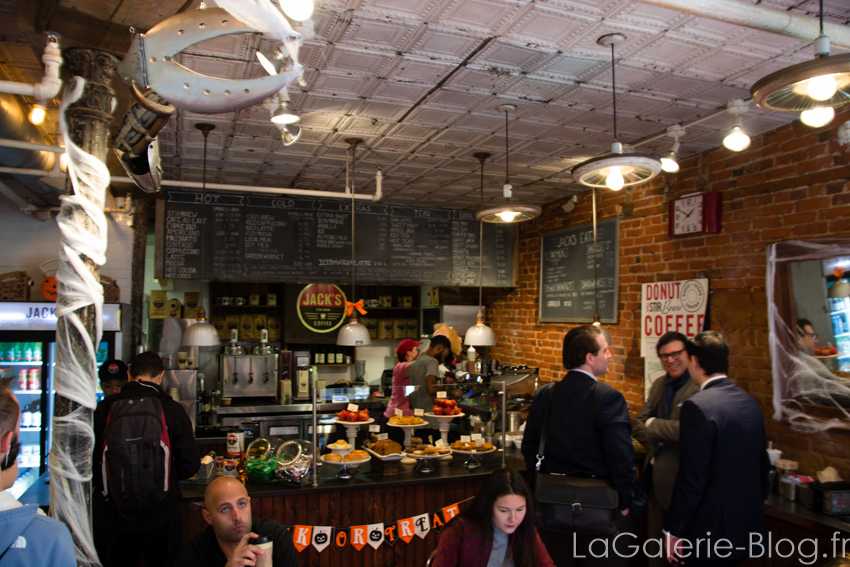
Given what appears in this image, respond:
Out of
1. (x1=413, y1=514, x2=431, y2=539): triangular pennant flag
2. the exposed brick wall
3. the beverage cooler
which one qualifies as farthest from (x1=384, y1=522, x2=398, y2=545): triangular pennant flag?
the beverage cooler

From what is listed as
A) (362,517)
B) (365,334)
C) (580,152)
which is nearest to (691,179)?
(580,152)

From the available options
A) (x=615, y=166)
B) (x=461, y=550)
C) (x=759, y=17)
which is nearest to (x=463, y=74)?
(x=615, y=166)

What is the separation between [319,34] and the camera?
295 centimetres

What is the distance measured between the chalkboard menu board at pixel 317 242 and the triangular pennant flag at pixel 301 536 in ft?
9.90

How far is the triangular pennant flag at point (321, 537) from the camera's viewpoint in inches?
149

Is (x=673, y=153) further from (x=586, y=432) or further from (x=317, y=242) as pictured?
(x=317, y=242)

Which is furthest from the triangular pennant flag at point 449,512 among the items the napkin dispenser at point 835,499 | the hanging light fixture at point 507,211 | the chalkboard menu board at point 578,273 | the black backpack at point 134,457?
the chalkboard menu board at point 578,273

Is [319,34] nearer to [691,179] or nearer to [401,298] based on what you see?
[691,179]

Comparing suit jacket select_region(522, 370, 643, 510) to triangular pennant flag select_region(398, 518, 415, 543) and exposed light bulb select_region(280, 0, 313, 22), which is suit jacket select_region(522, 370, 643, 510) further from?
exposed light bulb select_region(280, 0, 313, 22)

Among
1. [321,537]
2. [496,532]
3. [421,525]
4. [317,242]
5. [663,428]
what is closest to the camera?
[496,532]

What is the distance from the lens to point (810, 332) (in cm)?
381

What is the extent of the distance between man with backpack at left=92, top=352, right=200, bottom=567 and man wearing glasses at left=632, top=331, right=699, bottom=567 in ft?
9.12

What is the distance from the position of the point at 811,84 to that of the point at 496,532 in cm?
225

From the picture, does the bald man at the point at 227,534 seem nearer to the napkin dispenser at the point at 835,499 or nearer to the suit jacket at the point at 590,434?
the suit jacket at the point at 590,434
